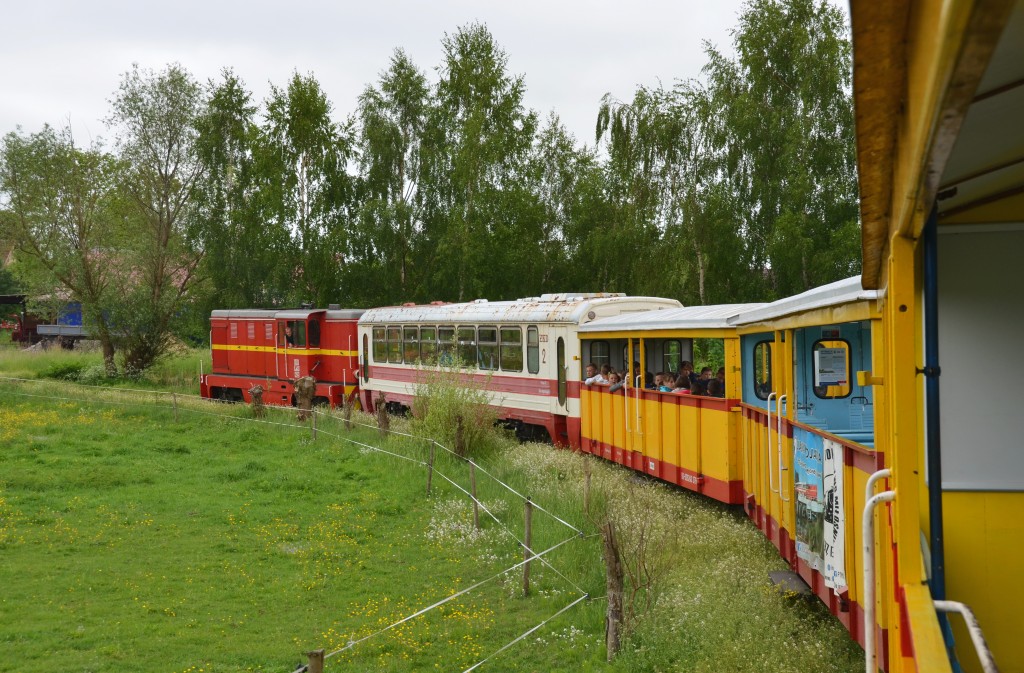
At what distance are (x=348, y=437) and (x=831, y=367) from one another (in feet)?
43.6

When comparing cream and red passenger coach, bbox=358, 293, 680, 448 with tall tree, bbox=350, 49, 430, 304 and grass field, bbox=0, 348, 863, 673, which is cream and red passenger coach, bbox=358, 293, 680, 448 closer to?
grass field, bbox=0, 348, 863, 673

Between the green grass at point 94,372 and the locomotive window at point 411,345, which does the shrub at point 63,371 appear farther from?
the locomotive window at point 411,345

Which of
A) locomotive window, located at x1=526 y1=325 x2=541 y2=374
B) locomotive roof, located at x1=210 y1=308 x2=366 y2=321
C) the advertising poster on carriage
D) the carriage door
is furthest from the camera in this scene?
locomotive roof, located at x1=210 y1=308 x2=366 y2=321

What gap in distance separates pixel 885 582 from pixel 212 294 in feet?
126

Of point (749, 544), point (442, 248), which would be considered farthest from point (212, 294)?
point (749, 544)

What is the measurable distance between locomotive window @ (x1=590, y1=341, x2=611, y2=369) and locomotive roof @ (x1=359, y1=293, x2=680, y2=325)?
639 mm


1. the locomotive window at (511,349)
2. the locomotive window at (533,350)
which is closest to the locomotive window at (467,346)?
the locomotive window at (511,349)

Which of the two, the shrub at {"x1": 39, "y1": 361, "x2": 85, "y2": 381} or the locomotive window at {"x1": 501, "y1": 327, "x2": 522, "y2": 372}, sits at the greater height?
the locomotive window at {"x1": 501, "y1": 327, "x2": 522, "y2": 372}

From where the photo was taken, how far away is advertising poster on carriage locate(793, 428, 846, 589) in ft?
21.3

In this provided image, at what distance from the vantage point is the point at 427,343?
75.9ft

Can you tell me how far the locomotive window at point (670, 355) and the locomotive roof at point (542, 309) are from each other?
3.07 meters

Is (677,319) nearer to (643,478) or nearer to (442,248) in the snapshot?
(643,478)

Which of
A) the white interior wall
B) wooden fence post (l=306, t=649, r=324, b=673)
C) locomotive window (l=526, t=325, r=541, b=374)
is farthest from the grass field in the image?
the white interior wall

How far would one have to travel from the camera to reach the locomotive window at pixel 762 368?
407 inches
